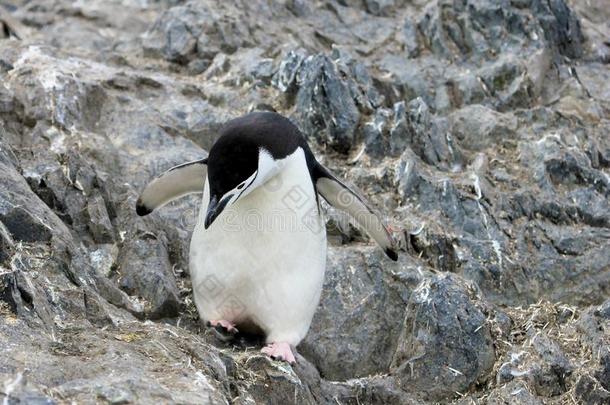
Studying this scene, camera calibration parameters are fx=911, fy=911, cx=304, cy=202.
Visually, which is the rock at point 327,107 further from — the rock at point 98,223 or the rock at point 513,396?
the rock at point 513,396

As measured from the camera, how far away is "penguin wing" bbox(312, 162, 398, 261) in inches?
244

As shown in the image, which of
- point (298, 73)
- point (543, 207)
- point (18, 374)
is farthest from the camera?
point (298, 73)

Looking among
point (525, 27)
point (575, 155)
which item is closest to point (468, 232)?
point (575, 155)

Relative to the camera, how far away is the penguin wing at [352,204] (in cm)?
621

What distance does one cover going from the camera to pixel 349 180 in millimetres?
7867

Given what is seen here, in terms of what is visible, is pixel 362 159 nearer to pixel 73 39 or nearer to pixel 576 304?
pixel 576 304

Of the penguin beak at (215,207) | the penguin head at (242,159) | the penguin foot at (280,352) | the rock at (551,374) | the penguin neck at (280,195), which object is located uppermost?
the penguin head at (242,159)

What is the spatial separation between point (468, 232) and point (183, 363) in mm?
4004

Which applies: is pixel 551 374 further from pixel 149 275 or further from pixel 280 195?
pixel 149 275

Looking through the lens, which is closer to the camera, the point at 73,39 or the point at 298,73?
the point at 298,73

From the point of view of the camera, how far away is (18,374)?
11.6 ft

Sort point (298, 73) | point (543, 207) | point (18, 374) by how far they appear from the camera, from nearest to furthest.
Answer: point (18, 374) → point (543, 207) → point (298, 73)

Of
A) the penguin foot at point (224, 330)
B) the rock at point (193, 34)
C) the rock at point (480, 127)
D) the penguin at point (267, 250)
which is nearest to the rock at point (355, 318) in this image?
the penguin at point (267, 250)

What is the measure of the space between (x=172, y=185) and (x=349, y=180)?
6.49ft
